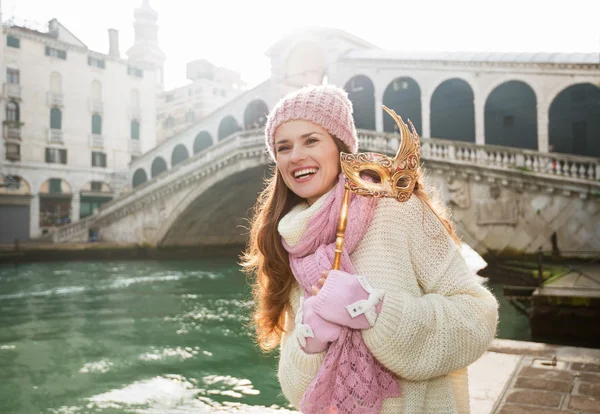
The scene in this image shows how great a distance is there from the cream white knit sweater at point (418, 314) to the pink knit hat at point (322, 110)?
0.26 meters

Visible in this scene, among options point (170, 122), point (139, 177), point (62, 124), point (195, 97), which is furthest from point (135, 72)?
point (170, 122)

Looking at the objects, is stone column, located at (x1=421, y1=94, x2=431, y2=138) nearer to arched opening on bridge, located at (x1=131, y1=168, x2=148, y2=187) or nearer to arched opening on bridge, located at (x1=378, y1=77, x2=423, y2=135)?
arched opening on bridge, located at (x1=378, y1=77, x2=423, y2=135)

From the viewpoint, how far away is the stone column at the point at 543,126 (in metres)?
12.8

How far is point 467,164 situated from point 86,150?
2046 centimetres

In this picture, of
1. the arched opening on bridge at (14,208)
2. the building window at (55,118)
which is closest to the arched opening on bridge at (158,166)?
the building window at (55,118)

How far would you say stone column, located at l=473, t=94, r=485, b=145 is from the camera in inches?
542

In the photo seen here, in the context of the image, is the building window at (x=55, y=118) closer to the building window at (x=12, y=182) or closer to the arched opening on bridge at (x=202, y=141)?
the building window at (x=12, y=182)

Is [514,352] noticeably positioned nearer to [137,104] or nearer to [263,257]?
[263,257]

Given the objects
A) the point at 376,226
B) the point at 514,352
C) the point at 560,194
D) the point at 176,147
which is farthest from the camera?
the point at 176,147

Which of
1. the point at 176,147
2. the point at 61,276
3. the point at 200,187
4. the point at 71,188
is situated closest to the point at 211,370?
the point at 61,276

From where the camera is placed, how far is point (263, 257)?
1.65 m

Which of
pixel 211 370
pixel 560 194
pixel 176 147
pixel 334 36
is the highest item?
pixel 334 36

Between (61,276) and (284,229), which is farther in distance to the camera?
(61,276)

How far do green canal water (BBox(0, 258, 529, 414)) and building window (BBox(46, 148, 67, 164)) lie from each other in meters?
13.1
